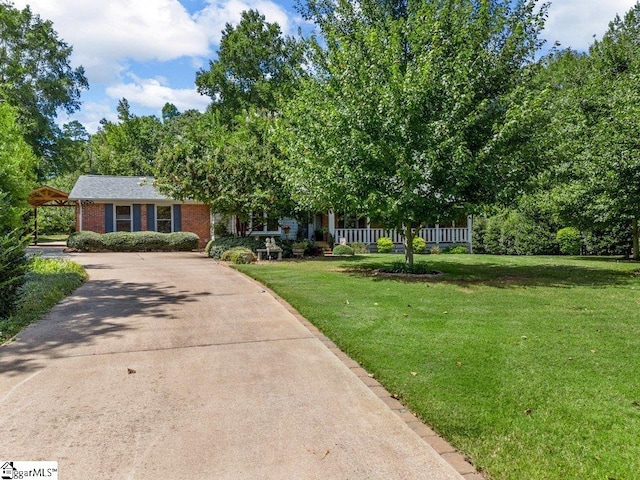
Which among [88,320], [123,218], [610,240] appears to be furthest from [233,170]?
[610,240]

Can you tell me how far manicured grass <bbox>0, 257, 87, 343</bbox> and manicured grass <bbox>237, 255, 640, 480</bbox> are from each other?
4.02 meters

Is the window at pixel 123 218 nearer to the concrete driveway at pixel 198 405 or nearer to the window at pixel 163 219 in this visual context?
the window at pixel 163 219

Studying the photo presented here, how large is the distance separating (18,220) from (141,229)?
16394 millimetres

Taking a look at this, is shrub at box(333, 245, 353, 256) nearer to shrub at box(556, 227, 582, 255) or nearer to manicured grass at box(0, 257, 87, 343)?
shrub at box(556, 227, 582, 255)

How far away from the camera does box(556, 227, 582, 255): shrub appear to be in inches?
818

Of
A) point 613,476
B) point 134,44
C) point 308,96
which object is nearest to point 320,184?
point 308,96

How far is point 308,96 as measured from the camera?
12891 mm

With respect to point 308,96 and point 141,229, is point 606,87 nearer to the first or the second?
point 308,96

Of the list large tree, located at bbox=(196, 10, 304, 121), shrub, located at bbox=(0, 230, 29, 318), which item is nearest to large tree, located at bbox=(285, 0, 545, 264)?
shrub, located at bbox=(0, 230, 29, 318)

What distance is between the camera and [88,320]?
22.7ft

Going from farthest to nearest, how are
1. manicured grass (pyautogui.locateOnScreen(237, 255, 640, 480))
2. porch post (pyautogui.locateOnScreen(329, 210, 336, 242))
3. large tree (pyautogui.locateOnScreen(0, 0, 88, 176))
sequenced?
1. large tree (pyautogui.locateOnScreen(0, 0, 88, 176))
2. porch post (pyautogui.locateOnScreen(329, 210, 336, 242))
3. manicured grass (pyautogui.locateOnScreen(237, 255, 640, 480))

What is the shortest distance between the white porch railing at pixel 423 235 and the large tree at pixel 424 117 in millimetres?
10010

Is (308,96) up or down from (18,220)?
up

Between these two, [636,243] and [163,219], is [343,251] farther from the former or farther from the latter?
[636,243]
